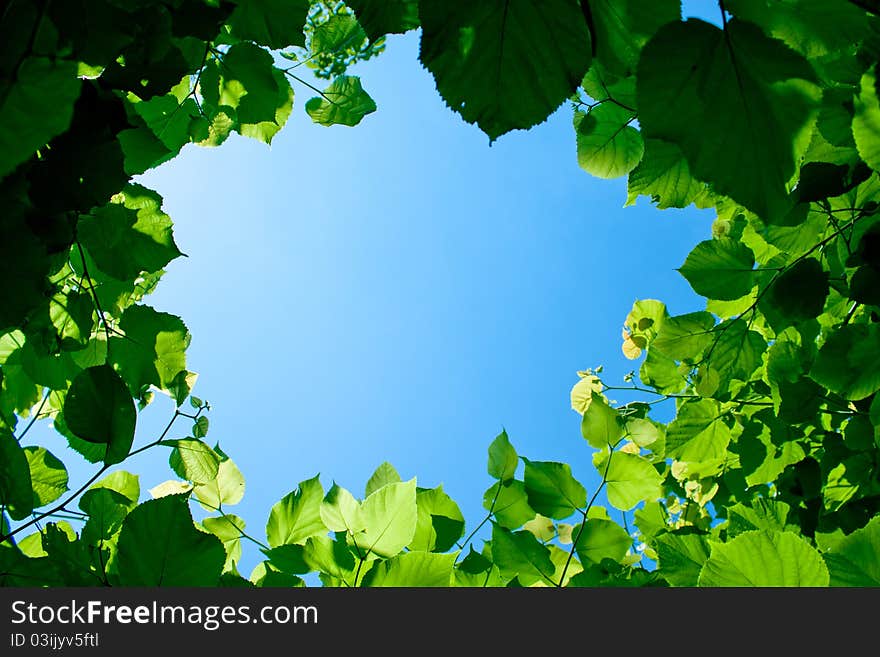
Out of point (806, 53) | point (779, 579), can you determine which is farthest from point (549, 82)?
point (779, 579)

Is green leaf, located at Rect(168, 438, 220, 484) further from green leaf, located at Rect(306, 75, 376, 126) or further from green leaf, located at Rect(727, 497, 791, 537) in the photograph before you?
green leaf, located at Rect(727, 497, 791, 537)

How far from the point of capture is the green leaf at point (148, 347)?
1261 mm

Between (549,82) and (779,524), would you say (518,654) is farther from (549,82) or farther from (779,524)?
(779,524)

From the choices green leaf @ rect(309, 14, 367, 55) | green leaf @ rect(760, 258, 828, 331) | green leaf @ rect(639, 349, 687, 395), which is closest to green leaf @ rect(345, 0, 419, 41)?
green leaf @ rect(760, 258, 828, 331)

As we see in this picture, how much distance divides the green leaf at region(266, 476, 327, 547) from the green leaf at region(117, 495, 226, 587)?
581mm

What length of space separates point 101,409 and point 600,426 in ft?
3.92

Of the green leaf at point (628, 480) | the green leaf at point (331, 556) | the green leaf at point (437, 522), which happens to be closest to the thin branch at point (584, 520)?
the green leaf at point (628, 480)

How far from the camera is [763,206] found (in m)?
0.46

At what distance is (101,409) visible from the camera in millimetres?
974

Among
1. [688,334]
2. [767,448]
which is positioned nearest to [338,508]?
[688,334]

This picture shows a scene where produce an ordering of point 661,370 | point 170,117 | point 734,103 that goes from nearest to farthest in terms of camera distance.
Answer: point 734,103 < point 170,117 < point 661,370

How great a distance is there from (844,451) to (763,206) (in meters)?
1.79

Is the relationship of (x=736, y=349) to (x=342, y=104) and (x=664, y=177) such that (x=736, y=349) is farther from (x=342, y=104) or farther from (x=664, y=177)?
(x=342, y=104)

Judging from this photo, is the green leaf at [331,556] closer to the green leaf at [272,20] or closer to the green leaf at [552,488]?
the green leaf at [552,488]
